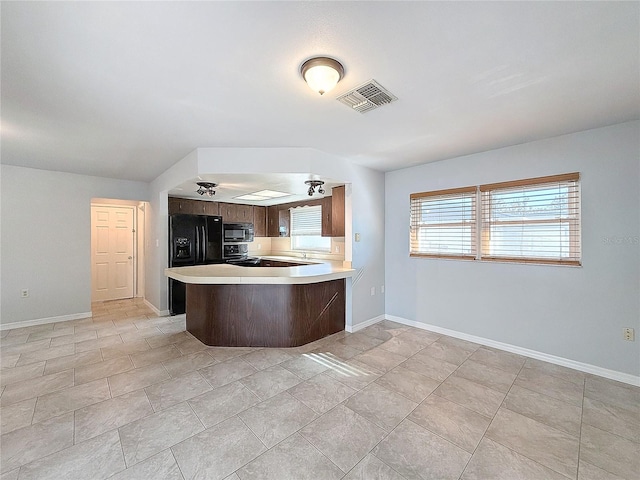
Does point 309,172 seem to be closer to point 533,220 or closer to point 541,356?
point 533,220

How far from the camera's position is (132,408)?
7.13 ft

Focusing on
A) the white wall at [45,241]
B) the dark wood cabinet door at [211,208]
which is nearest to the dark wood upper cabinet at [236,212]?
the dark wood cabinet door at [211,208]

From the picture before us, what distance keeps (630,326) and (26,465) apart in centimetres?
483

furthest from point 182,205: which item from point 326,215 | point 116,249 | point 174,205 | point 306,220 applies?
point 326,215

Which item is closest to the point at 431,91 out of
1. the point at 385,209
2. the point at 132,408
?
the point at 385,209

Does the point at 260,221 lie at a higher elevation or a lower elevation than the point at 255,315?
higher

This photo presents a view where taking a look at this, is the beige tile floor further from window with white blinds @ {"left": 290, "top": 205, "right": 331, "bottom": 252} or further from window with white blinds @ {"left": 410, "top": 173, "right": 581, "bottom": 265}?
window with white blinds @ {"left": 290, "top": 205, "right": 331, "bottom": 252}

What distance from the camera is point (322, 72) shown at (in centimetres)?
172

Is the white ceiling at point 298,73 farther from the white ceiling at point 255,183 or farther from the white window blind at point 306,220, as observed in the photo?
the white window blind at point 306,220

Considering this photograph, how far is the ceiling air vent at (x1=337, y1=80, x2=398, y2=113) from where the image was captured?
200cm

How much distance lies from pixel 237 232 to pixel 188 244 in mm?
1222

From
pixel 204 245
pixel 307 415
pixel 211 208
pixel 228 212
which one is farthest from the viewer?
pixel 228 212

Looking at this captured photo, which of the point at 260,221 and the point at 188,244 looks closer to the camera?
the point at 188,244

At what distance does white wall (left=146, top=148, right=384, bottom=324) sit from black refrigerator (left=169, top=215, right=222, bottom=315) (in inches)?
5.8
